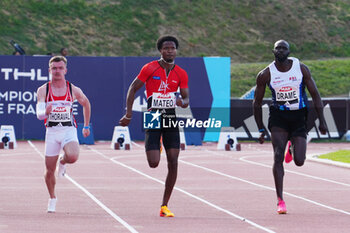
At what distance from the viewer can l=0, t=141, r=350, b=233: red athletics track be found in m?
11.7

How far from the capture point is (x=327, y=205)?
47.1 ft

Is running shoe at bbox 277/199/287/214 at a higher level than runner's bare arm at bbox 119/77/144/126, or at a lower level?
lower

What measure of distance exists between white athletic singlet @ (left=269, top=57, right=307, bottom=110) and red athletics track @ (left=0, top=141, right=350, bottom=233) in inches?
58.4

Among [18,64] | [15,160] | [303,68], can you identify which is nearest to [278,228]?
[303,68]

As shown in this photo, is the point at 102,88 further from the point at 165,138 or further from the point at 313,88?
the point at 165,138

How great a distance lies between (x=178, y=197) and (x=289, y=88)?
10.2ft

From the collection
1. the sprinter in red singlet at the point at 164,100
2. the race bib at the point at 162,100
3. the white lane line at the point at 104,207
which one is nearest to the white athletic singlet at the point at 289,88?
the sprinter in red singlet at the point at 164,100

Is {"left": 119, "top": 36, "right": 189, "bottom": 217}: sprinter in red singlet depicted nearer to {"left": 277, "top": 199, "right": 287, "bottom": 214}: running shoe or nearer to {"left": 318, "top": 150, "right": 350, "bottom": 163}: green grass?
{"left": 277, "top": 199, "right": 287, "bottom": 214}: running shoe

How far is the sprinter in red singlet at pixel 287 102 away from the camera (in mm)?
13250

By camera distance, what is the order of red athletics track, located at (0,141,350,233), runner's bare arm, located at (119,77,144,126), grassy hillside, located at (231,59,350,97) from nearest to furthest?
red athletics track, located at (0,141,350,233), runner's bare arm, located at (119,77,144,126), grassy hillside, located at (231,59,350,97)

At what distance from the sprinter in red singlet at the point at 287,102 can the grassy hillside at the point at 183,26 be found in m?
42.6

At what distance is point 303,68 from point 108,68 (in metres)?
22.9

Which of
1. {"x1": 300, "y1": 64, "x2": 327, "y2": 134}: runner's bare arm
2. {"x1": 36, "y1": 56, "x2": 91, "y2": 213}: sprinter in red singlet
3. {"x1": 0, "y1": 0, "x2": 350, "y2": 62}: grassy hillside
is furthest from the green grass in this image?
{"x1": 0, "y1": 0, "x2": 350, "y2": 62}: grassy hillside

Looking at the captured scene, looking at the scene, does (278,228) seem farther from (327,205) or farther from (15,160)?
(15,160)
